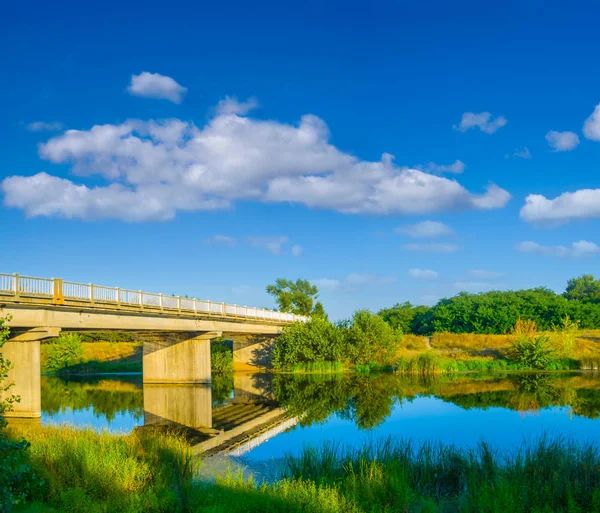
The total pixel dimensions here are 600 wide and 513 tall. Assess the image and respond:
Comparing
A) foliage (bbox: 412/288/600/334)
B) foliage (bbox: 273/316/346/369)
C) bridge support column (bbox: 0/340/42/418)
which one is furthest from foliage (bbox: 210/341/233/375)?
foliage (bbox: 412/288/600/334)

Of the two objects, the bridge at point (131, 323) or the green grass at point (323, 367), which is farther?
the green grass at point (323, 367)

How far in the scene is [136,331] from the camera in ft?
123

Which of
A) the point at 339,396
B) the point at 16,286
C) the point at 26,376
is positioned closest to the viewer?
the point at 16,286

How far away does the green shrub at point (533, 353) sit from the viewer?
1914 inches

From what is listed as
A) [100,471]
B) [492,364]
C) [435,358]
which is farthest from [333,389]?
[100,471]

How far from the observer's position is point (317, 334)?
53.8 meters

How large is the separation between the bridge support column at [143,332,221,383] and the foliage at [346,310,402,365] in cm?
1546

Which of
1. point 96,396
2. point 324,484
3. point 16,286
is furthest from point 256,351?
point 324,484

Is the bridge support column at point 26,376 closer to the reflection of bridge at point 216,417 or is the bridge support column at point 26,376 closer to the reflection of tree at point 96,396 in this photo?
the reflection of tree at point 96,396

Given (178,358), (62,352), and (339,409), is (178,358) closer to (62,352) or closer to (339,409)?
(339,409)

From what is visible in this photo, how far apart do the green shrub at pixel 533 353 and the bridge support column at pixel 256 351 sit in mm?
23741

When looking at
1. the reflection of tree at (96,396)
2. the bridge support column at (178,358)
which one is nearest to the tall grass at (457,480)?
the reflection of tree at (96,396)

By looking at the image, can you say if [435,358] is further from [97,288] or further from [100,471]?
[100,471]

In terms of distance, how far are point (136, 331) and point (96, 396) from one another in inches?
236
